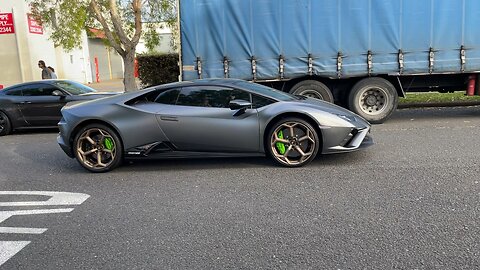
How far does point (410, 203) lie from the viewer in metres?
4.01

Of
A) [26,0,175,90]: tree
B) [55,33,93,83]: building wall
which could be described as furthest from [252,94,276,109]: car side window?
[55,33,93,83]: building wall

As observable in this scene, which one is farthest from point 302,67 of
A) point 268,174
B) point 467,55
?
point 268,174

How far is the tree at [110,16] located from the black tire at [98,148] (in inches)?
292

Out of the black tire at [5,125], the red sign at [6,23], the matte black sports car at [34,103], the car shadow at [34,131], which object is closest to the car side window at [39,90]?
the matte black sports car at [34,103]

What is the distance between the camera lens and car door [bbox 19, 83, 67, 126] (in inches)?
366

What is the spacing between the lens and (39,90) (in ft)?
31.2

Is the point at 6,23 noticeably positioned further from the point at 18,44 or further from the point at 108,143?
the point at 108,143

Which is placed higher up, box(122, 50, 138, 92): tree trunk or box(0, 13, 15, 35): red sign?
box(0, 13, 15, 35): red sign

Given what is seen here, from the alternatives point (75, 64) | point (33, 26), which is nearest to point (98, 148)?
point (33, 26)

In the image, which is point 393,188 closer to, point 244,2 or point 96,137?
point 96,137

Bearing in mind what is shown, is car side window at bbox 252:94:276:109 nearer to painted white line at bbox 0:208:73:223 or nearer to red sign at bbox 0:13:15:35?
painted white line at bbox 0:208:73:223

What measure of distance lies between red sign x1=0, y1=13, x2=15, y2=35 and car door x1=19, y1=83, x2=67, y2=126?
11747mm

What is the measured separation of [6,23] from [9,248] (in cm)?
1897

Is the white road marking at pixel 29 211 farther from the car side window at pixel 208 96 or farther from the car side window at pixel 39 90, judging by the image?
the car side window at pixel 39 90
